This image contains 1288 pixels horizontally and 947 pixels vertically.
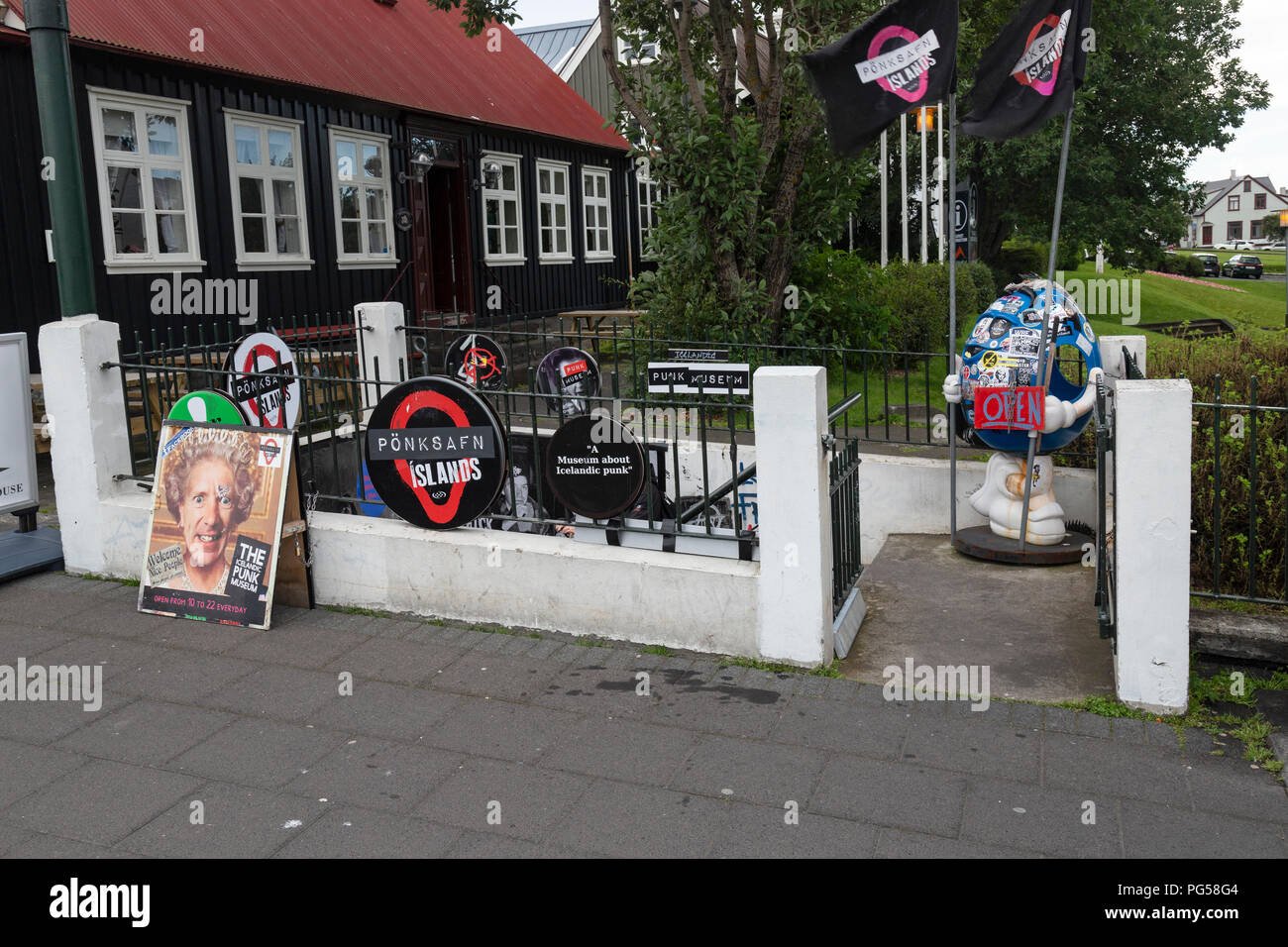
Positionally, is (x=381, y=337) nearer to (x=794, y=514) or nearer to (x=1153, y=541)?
(x=794, y=514)

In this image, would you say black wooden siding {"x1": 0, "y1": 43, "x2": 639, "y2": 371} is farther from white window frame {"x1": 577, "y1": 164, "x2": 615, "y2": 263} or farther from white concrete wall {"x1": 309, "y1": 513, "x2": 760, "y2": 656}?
white concrete wall {"x1": 309, "y1": 513, "x2": 760, "y2": 656}

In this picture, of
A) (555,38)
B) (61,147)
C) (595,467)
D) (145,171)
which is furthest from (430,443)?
(555,38)

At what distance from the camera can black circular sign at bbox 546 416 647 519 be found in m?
6.22

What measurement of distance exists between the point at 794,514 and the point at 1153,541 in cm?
164

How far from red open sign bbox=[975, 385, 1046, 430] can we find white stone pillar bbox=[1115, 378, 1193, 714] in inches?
69.2

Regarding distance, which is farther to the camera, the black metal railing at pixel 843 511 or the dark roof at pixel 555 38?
the dark roof at pixel 555 38

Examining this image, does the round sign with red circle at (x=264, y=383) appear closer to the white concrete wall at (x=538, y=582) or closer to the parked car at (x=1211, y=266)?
the white concrete wall at (x=538, y=582)

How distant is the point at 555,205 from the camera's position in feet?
70.9

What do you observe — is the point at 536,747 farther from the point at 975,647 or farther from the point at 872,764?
the point at 975,647

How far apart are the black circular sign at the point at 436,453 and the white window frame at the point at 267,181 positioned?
8.68 metres

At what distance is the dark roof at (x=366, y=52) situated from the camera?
1280 centimetres

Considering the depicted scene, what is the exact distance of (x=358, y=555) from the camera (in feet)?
22.0

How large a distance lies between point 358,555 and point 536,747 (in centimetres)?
232

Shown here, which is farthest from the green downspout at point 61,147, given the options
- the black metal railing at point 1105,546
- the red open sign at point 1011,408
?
the black metal railing at point 1105,546
